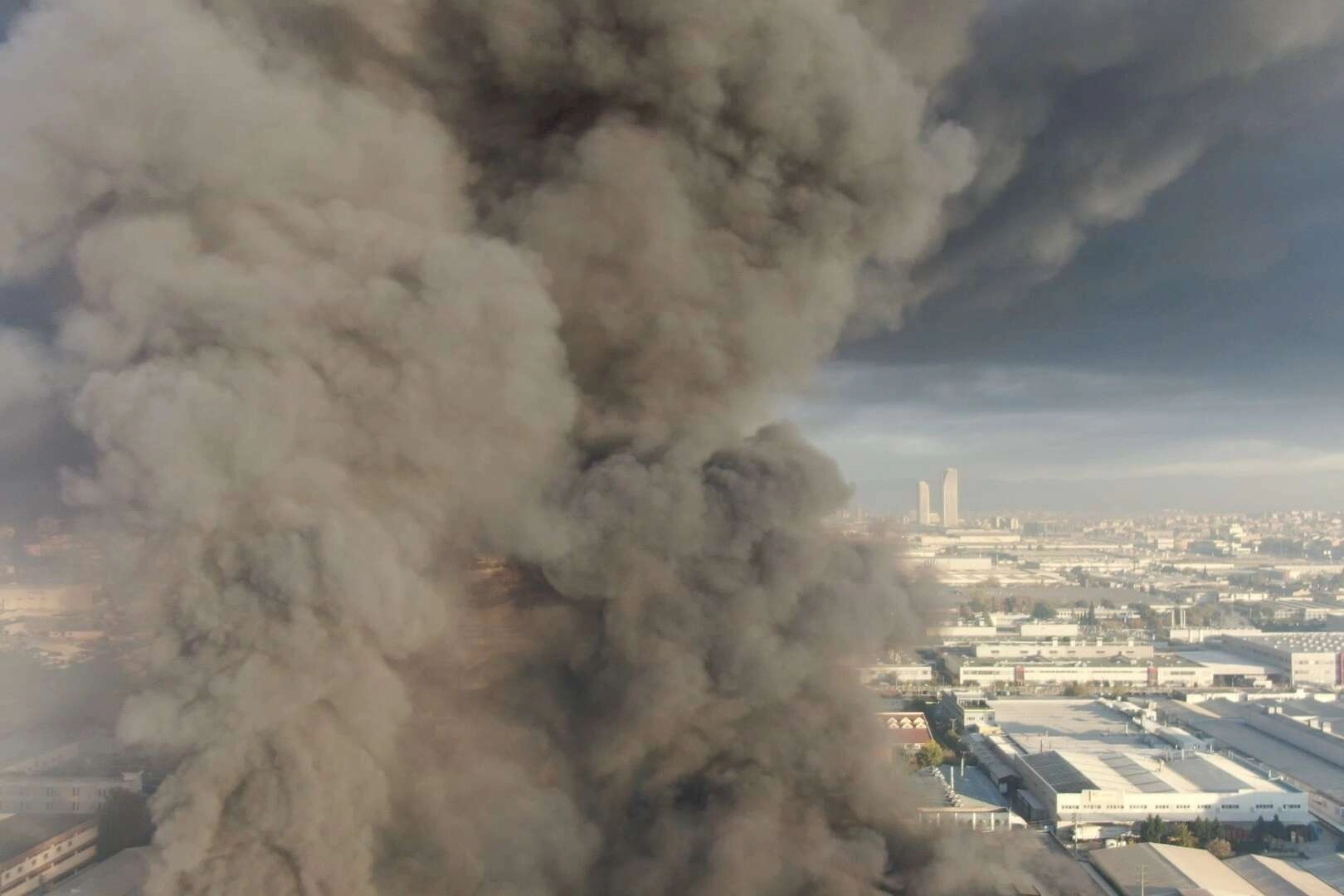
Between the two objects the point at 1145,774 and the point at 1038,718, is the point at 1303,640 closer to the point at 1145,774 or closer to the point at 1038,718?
the point at 1038,718

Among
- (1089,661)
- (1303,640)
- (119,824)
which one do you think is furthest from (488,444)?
(1303,640)

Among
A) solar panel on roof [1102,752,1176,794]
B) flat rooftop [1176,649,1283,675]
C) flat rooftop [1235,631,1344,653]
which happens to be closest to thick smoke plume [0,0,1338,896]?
solar panel on roof [1102,752,1176,794]

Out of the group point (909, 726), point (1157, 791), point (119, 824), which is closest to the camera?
point (119, 824)

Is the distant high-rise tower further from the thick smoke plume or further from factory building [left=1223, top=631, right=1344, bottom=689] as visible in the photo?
the thick smoke plume

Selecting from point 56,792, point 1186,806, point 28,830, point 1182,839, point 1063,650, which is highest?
point 56,792

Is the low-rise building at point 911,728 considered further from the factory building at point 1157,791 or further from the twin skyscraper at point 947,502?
the twin skyscraper at point 947,502

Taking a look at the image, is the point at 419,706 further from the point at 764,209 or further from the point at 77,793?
the point at 77,793
